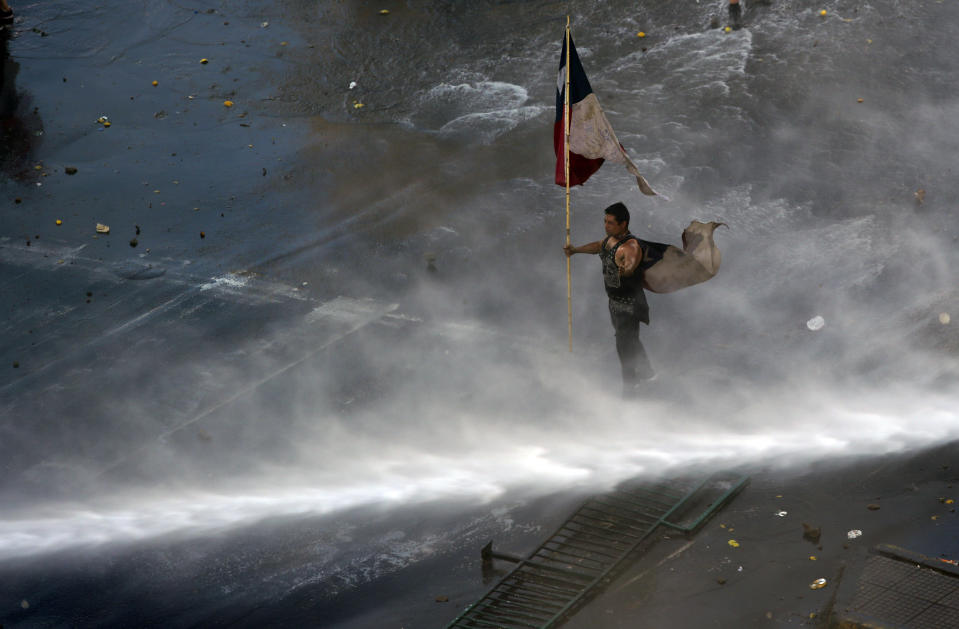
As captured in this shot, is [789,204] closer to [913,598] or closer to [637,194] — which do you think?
[637,194]

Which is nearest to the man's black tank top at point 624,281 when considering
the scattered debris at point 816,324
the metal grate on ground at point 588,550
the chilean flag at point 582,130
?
the chilean flag at point 582,130

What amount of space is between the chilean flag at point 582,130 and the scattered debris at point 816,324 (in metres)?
2.04

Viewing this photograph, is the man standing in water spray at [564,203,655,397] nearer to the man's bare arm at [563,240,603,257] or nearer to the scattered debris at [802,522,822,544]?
the man's bare arm at [563,240,603,257]

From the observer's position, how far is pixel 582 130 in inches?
312

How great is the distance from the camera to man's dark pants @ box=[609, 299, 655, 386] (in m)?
7.70

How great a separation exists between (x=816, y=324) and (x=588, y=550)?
3336 mm

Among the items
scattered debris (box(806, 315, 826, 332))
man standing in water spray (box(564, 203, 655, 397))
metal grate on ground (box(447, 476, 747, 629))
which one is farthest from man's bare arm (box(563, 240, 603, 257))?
scattered debris (box(806, 315, 826, 332))

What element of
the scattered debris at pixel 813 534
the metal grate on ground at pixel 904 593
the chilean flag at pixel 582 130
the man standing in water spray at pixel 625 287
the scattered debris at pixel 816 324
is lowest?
the metal grate on ground at pixel 904 593

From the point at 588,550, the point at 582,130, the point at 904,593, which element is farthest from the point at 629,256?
the point at 904,593

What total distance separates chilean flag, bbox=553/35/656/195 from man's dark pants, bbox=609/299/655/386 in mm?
1041

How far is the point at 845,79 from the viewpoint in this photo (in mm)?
12211

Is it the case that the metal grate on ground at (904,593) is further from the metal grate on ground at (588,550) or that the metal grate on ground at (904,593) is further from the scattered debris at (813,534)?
the metal grate on ground at (588,550)

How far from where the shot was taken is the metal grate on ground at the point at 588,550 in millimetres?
5887

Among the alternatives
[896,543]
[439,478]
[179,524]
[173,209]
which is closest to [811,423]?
[896,543]
